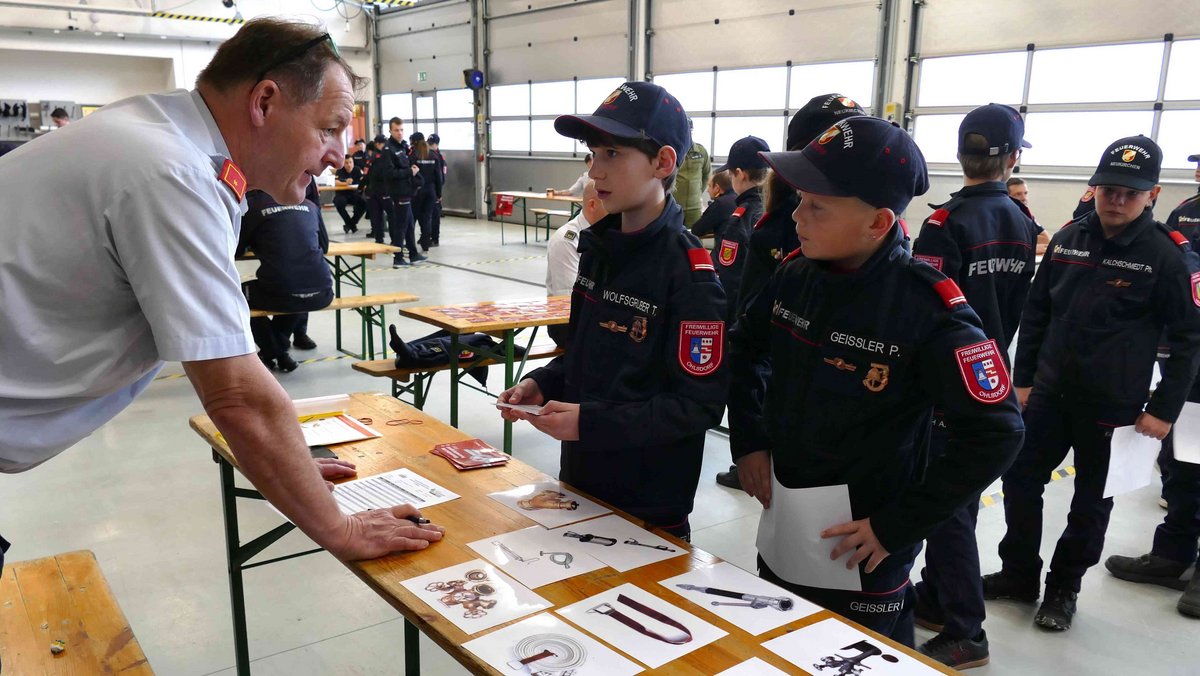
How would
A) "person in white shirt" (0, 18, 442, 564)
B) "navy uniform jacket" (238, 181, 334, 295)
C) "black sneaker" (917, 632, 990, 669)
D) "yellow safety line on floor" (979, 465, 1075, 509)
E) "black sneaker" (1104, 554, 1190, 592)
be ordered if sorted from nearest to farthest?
"person in white shirt" (0, 18, 442, 564) < "black sneaker" (917, 632, 990, 669) < "black sneaker" (1104, 554, 1190, 592) < "yellow safety line on floor" (979, 465, 1075, 509) < "navy uniform jacket" (238, 181, 334, 295)

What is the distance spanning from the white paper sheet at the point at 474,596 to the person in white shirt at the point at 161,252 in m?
0.22

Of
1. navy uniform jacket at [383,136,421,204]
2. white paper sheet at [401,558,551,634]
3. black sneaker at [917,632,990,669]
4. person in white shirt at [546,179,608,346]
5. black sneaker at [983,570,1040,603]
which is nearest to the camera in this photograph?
white paper sheet at [401,558,551,634]

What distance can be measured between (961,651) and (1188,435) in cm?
129

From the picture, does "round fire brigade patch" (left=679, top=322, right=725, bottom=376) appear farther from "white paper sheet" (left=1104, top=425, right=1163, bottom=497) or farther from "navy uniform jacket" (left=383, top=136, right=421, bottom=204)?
"navy uniform jacket" (left=383, top=136, right=421, bottom=204)

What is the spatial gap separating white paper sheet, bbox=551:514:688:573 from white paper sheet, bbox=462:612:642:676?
0.74 ft

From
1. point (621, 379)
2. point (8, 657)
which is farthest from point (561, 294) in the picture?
point (8, 657)

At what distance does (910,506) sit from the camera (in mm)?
1476

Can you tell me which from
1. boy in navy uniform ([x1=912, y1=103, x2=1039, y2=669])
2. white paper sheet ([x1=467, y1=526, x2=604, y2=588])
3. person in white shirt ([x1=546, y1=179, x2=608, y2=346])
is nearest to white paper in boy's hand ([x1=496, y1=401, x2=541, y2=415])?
white paper sheet ([x1=467, y1=526, x2=604, y2=588])

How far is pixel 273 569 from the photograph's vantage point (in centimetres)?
313

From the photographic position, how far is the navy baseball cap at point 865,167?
58.4 inches

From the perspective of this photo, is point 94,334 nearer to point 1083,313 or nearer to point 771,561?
point 771,561

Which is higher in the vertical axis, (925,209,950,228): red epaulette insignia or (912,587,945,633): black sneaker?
(925,209,950,228): red epaulette insignia

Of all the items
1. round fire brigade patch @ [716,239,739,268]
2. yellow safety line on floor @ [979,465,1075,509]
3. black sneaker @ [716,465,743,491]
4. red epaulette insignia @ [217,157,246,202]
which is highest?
red epaulette insignia @ [217,157,246,202]

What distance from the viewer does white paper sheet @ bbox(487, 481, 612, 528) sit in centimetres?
162
